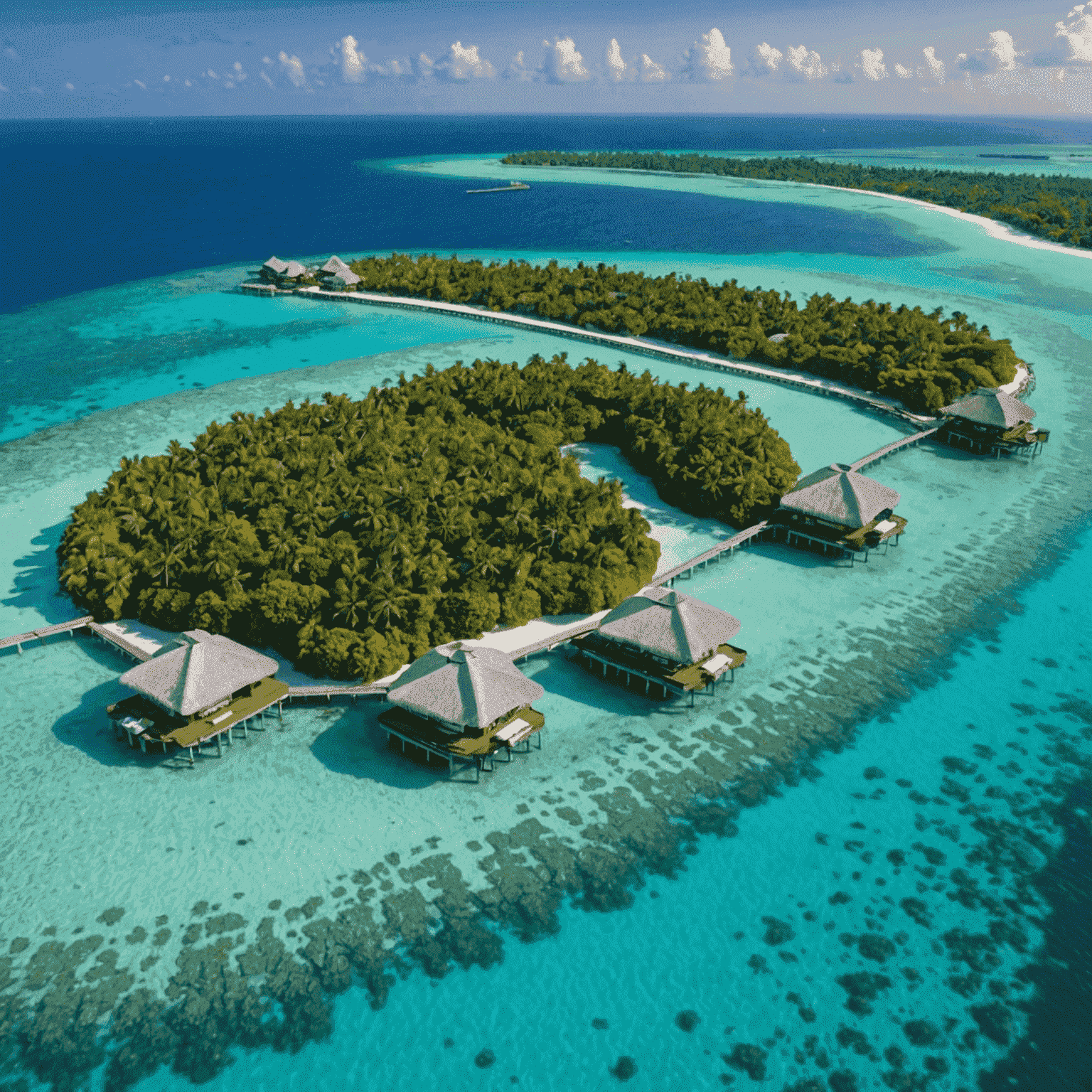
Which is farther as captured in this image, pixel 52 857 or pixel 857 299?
pixel 857 299

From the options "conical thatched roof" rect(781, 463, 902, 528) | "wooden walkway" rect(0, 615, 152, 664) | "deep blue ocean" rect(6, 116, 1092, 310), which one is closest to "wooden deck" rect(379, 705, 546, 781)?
"wooden walkway" rect(0, 615, 152, 664)

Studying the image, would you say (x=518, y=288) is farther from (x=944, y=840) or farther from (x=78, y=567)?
(x=944, y=840)

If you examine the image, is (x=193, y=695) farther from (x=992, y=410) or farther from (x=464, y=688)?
(x=992, y=410)

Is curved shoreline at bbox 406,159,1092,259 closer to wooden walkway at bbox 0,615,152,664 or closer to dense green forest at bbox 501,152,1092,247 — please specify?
dense green forest at bbox 501,152,1092,247

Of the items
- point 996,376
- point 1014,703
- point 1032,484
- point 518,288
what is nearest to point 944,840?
point 1014,703

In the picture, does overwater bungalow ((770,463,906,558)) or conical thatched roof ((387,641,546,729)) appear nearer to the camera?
conical thatched roof ((387,641,546,729))

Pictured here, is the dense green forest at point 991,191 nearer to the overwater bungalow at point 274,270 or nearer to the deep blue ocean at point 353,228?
the deep blue ocean at point 353,228
